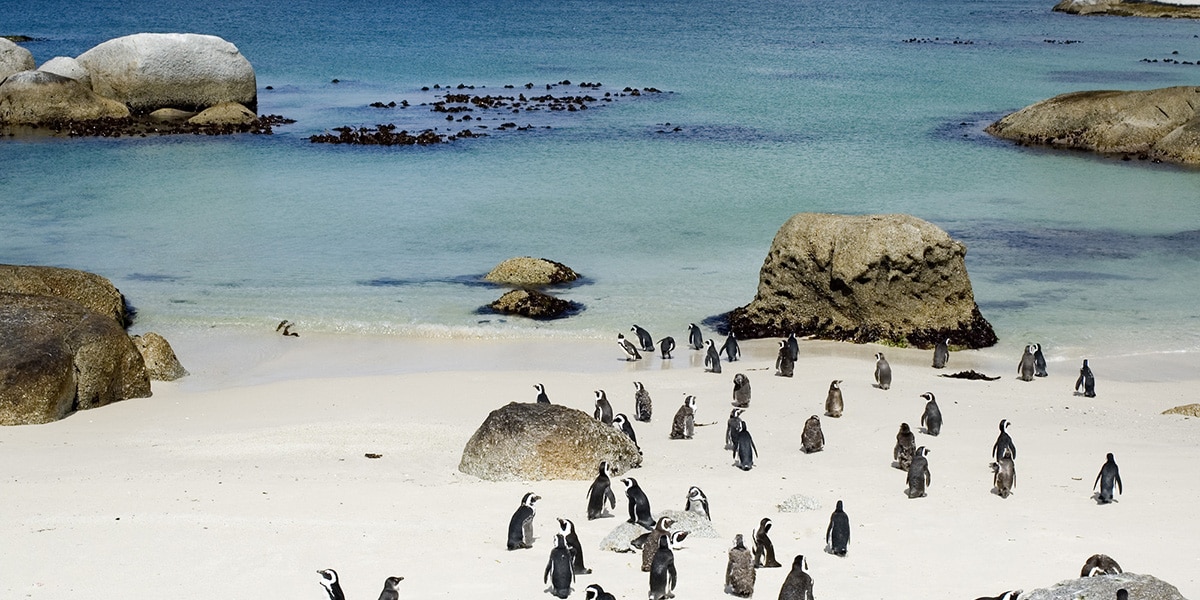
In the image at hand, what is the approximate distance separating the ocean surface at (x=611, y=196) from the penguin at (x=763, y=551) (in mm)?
9740

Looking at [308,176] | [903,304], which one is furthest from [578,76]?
[903,304]

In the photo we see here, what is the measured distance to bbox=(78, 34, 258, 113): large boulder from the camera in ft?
134

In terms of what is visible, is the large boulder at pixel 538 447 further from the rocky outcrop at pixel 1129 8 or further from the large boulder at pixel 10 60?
the rocky outcrop at pixel 1129 8

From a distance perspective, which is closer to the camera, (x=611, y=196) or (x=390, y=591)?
(x=390, y=591)

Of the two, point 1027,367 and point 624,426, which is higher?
point 1027,367

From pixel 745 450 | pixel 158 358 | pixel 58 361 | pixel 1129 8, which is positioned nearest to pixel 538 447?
pixel 745 450

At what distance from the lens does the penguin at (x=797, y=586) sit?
8.60m

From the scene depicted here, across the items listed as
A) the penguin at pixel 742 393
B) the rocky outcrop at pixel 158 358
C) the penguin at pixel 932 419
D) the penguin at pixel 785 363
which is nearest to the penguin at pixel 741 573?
the penguin at pixel 932 419

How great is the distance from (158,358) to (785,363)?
782 centimetres

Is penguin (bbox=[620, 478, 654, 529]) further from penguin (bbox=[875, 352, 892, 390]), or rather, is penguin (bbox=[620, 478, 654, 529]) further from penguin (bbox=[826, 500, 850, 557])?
penguin (bbox=[875, 352, 892, 390])

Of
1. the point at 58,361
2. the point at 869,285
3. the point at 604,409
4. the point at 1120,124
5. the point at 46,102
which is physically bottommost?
the point at 604,409

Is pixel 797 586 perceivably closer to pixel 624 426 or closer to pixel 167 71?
pixel 624 426

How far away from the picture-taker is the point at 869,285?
18.4 m

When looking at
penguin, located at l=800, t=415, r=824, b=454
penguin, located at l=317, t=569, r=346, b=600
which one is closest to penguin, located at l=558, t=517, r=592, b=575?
penguin, located at l=317, t=569, r=346, b=600
